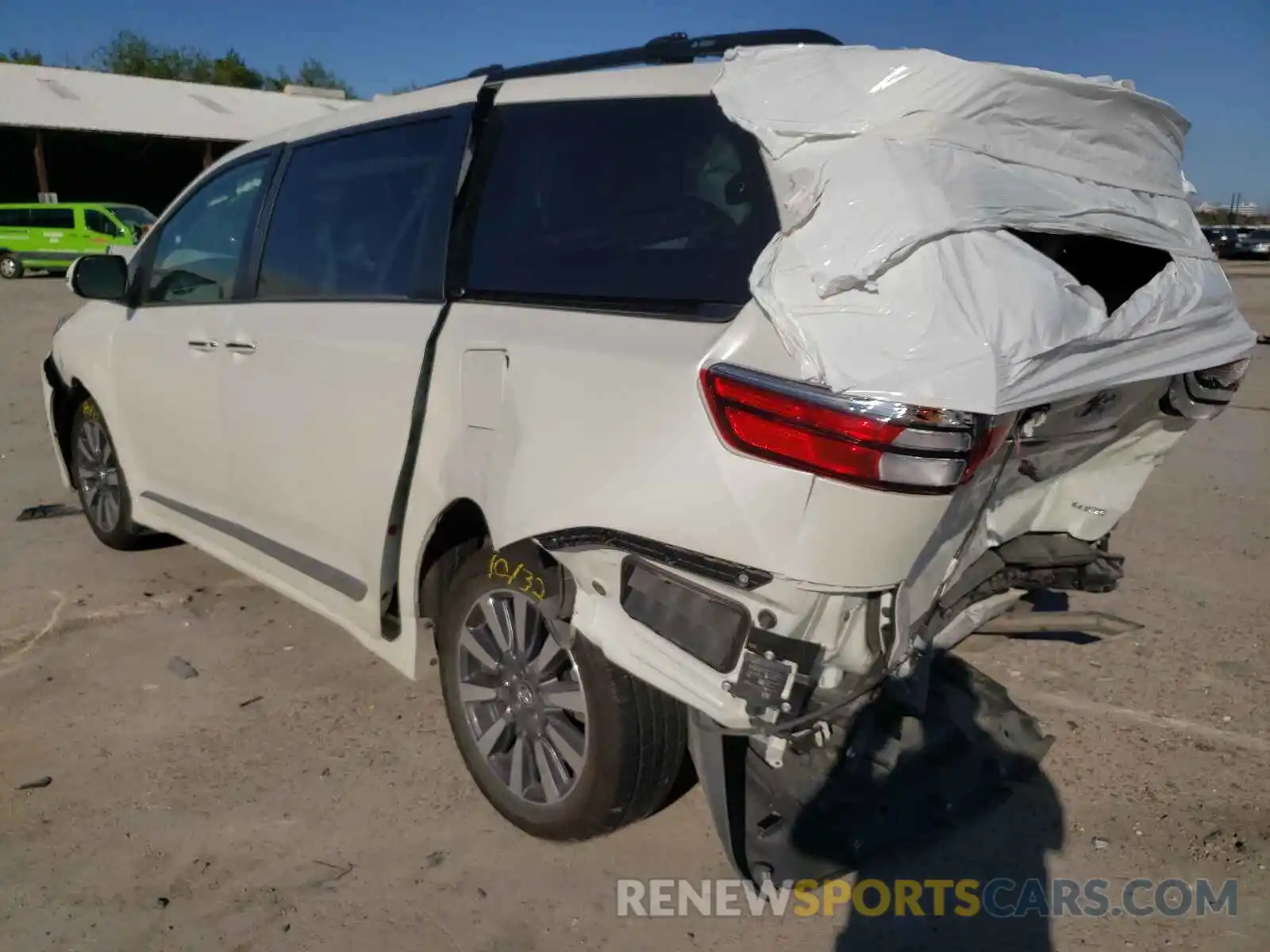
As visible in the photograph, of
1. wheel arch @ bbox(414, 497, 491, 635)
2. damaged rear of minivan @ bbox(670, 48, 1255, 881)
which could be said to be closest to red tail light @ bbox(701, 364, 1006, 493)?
damaged rear of minivan @ bbox(670, 48, 1255, 881)

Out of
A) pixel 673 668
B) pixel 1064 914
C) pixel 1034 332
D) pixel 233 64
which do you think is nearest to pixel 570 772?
pixel 673 668

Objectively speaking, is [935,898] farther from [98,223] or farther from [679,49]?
[98,223]

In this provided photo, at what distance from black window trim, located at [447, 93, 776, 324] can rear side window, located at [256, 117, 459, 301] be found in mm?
71

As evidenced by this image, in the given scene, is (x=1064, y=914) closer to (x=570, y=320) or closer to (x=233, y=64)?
(x=570, y=320)

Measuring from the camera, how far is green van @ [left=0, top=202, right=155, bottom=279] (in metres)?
22.3

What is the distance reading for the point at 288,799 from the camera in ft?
10.6

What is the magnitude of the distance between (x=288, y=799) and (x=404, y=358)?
143 centimetres

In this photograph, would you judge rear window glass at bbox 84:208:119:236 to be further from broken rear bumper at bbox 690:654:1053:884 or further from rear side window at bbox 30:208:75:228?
broken rear bumper at bbox 690:654:1053:884

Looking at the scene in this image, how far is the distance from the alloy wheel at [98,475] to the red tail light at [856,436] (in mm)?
4025

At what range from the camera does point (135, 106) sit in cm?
3262

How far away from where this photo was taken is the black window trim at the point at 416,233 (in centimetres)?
312

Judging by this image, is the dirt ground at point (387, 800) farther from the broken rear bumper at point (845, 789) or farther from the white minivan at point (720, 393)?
the white minivan at point (720, 393)

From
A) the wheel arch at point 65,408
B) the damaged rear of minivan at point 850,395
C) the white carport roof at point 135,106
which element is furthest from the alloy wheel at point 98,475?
the white carport roof at point 135,106

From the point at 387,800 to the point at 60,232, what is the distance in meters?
23.7
